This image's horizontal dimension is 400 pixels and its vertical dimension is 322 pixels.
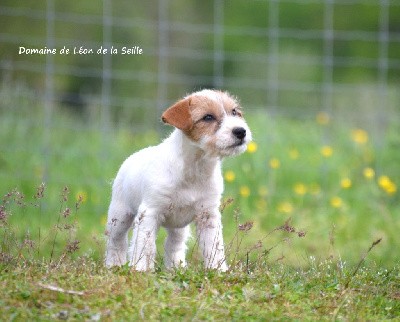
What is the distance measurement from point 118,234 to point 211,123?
1.11 metres

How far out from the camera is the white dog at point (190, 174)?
596 cm

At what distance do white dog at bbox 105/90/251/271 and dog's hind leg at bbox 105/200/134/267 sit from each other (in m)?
0.22

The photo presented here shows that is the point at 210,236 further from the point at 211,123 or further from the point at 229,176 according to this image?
the point at 229,176

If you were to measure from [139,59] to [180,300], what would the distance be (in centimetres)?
1537

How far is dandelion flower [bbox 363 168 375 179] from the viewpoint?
9436 mm

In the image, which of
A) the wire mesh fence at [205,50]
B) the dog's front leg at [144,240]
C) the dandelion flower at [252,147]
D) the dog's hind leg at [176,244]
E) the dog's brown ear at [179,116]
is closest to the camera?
the dog's front leg at [144,240]

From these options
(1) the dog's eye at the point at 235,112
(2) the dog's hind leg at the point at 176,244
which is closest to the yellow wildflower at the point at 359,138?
(2) the dog's hind leg at the point at 176,244

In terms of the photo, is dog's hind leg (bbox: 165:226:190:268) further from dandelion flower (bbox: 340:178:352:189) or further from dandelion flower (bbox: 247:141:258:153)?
dandelion flower (bbox: 340:178:352:189)

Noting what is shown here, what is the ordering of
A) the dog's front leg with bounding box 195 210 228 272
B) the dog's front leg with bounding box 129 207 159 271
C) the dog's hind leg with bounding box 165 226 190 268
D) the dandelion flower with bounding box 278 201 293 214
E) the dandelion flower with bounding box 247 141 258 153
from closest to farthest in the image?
1. the dog's front leg with bounding box 129 207 159 271
2. the dog's front leg with bounding box 195 210 228 272
3. the dog's hind leg with bounding box 165 226 190 268
4. the dandelion flower with bounding box 278 201 293 214
5. the dandelion flower with bounding box 247 141 258 153

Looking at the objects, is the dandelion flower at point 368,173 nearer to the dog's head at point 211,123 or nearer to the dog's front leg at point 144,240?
the dog's head at point 211,123

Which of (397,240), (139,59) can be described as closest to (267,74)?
(139,59)

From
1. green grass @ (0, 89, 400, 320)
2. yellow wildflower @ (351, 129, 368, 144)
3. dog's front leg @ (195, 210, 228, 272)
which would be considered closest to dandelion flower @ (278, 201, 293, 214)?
green grass @ (0, 89, 400, 320)

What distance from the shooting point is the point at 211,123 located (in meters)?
6.08

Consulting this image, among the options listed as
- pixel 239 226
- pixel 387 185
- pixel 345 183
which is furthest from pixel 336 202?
pixel 239 226
